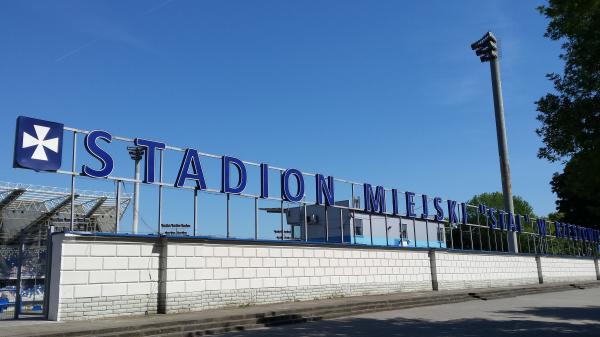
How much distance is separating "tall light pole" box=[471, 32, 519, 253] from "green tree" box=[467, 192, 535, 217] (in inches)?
1451

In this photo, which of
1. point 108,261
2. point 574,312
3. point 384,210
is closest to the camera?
point 108,261

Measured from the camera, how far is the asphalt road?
41.3 ft

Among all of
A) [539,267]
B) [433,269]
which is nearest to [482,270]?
[433,269]

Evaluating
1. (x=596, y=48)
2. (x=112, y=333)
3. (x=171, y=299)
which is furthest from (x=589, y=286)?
(x=112, y=333)

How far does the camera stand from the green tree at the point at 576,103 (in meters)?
12.1

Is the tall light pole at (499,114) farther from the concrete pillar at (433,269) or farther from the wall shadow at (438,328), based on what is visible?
the wall shadow at (438,328)

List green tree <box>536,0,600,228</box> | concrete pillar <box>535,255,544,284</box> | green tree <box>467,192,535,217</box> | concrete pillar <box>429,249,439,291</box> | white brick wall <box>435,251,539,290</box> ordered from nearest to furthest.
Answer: green tree <box>536,0,600,228</box>
concrete pillar <box>429,249,439,291</box>
white brick wall <box>435,251,539,290</box>
concrete pillar <box>535,255,544,284</box>
green tree <box>467,192,535,217</box>

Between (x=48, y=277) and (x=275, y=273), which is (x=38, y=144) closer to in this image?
(x=48, y=277)

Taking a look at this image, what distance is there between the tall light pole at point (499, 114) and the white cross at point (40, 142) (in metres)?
31.2

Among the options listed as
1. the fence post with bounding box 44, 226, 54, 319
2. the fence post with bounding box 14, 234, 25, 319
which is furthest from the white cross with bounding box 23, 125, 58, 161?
the fence post with bounding box 14, 234, 25, 319

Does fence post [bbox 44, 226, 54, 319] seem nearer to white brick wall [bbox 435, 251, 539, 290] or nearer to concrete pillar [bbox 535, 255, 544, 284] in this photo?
white brick wall [bbox 435, 251, 539, 290]

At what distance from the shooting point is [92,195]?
39.0 metres

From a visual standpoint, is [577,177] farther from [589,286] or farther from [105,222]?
[105,222]

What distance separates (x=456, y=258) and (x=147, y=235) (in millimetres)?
18142
